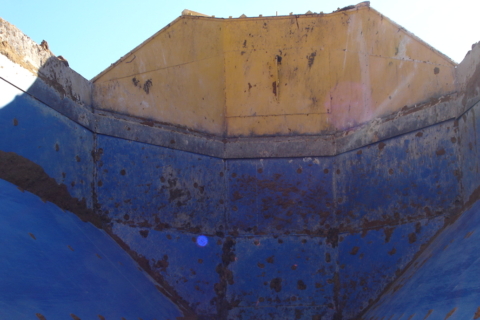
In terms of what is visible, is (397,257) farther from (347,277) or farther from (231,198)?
(231,198)

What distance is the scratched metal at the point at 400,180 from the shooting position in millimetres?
4363

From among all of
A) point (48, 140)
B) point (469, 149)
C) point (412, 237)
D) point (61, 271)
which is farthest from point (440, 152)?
point (48, 140)

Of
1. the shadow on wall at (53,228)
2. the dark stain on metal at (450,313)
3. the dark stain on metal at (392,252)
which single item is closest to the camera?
the dark stain on metal at (450,313)

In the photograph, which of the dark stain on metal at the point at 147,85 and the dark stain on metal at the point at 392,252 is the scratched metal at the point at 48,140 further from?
the dark stain on metal at the point at 392,252

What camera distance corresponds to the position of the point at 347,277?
16.4 feet

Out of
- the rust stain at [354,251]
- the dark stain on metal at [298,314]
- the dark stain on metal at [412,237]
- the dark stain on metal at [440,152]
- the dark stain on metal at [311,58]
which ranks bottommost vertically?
the dark stain on metal at [298,314]

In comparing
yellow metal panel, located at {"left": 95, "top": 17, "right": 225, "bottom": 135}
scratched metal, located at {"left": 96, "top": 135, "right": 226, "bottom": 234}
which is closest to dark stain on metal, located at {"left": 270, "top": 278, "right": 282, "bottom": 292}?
scratched metal, located at {"left": 96, "top": 135, "right": 226, "bottom": 234}

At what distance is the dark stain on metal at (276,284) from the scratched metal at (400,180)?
1010mm

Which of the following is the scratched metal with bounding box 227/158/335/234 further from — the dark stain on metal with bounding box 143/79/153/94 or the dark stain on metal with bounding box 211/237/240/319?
the dark stain on metal with bounding box 143/79/153/94

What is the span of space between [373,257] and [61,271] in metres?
3.17

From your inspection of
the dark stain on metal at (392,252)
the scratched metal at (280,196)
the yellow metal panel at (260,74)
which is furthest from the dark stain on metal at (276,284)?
the yellow metal panel at (260,74)

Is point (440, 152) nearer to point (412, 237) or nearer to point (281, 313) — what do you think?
point (412, 237)

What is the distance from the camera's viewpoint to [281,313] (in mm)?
5074

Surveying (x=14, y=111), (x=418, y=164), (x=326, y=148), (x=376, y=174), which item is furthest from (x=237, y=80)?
(x=14, y=111)
